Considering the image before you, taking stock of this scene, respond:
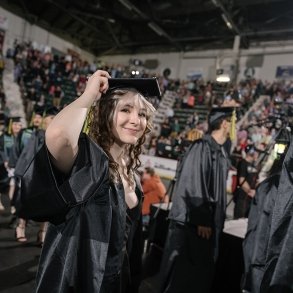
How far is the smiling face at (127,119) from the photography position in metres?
1.48

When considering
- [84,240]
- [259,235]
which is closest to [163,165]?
[259,235]

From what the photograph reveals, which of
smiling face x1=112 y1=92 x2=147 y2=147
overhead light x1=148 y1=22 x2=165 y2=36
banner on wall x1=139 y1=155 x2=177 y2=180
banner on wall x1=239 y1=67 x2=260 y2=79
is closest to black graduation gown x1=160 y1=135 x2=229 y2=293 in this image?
smiling face x1=112 y1=92 x2=147 y2=147

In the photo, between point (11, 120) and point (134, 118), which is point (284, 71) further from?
point (134, 118)

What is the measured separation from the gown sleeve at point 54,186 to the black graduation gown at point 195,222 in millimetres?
1888

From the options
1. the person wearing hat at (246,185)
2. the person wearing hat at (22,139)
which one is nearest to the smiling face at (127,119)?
the person wearing hat at (22,139)

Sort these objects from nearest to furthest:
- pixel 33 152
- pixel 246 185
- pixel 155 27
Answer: pixel 33 152 → pixel 246 185 → pixel 155 27

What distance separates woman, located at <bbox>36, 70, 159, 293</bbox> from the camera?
1.09 m

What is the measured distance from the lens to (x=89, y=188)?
1151 mm

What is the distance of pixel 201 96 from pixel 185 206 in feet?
45.7

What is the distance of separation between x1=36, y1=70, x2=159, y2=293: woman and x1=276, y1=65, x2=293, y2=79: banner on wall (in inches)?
684

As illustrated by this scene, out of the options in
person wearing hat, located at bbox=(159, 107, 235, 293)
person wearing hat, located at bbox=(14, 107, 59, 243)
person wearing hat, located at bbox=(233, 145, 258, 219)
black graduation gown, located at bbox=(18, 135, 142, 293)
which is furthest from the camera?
person wearing hat, located at bbox=(233, 145, 258, 219)

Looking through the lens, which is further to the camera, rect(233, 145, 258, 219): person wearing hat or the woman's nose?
rect(233, 145, 258, 219): person wearing hat

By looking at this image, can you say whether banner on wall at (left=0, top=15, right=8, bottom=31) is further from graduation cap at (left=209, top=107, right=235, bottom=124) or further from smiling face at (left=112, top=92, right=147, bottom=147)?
smiling face at (left=112, top=92, right=147, bottom=147)

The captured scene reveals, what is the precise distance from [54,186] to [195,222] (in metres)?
2.05
